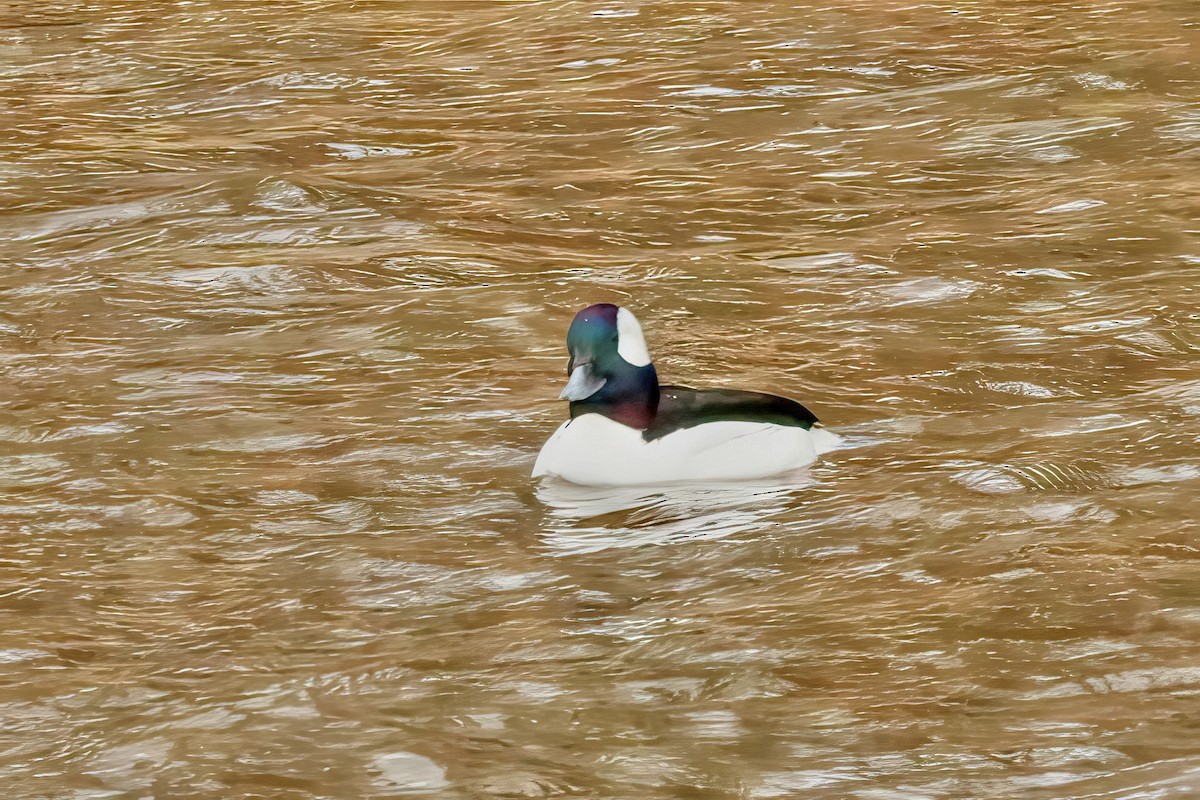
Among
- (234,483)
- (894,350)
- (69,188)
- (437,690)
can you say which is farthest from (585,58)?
(437,690)

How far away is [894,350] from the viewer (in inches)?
311

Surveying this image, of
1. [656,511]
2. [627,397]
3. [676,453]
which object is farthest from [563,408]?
[656,511]

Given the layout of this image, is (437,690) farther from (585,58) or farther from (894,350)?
(585,58)

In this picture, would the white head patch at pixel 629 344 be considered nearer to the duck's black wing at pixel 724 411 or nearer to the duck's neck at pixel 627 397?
the duck's neck at pixel 627 397

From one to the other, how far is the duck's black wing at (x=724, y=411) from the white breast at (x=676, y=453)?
2 cm

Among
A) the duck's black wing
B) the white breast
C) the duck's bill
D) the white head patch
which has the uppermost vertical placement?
the white head patch

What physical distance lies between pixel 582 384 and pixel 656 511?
1.60 ft

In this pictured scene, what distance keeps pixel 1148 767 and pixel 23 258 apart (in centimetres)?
655

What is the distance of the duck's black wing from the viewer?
6488mm

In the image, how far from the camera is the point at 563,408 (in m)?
7.43

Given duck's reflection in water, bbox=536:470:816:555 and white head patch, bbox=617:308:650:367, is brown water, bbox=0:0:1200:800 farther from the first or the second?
white head patch, bbox=617:308:650:367

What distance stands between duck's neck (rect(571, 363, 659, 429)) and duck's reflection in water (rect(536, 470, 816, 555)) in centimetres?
23

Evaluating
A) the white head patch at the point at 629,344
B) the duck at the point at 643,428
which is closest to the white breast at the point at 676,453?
the duck at the point at 643,428

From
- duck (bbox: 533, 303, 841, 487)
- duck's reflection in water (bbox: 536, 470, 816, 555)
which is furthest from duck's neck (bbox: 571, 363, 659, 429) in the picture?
duck's reflection in water (bbox: 536, 470, 816, 555)
